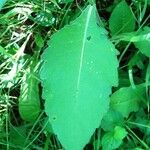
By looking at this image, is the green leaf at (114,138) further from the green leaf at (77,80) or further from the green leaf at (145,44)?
the green leaf at (145,44)

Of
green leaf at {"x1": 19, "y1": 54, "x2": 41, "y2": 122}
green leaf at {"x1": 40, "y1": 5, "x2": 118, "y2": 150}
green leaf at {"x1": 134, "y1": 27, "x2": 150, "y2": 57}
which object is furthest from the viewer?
green leaf at {"x1": 19, "y1": 54, "x2": 41, "y2": 122}

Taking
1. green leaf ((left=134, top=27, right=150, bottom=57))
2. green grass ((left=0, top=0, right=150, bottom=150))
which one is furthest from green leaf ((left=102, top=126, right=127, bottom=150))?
green leaf ((left=134, top=27, right=150, bottom=57))

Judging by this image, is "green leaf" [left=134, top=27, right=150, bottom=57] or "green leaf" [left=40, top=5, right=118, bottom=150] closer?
"green leaf" [left=40, top=5, right=118, bottom=150]

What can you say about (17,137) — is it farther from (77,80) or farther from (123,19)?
(123,19)

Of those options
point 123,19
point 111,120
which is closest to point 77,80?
point 111,120

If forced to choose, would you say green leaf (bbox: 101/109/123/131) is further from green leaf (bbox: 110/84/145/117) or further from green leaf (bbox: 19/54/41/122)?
green leaf (bbox: 19/54/41/122)

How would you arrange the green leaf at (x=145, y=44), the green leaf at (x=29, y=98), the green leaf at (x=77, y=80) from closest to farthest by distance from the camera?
the green leaf at (x=77, y=80) < the green leaf at (x=145, y=44) < the green leaf at (x=29, y=98)

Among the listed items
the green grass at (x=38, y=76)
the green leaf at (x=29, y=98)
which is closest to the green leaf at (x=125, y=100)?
the green grass at (x=38, y=76)
